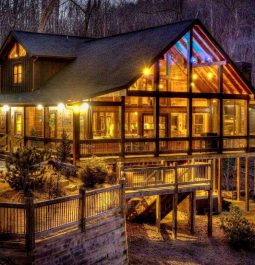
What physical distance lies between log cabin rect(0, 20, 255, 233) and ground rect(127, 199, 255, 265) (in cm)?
357

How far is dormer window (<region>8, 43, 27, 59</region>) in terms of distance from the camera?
2825 cm

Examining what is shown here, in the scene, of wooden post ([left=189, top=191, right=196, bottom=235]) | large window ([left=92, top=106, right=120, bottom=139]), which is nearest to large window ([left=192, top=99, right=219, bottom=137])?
large window ([left=92, top=106, right=120, bottom=139])

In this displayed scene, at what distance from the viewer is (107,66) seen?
24625 mm

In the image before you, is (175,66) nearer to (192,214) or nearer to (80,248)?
(192,214)

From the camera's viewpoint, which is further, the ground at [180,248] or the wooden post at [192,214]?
the wooden post at [192,214]

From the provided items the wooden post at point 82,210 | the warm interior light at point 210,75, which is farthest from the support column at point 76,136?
the warm interior light at point 210,75

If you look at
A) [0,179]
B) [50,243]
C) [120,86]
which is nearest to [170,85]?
[120,86]

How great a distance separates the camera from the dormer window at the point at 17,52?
2825cm

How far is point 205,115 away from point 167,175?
8.11m

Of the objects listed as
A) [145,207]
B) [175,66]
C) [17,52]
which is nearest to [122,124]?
[145,207]

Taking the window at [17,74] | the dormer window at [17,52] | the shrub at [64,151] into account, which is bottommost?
the shrub at [64,151]

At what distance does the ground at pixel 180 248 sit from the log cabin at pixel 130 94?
3566mm

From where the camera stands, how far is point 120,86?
21.1 metres

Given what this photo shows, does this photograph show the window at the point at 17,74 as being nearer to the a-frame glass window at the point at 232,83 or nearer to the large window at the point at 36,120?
the large window at the point at 36,120
